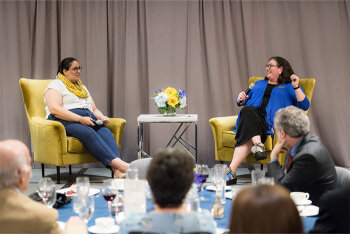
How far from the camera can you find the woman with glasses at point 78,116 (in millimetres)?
4445

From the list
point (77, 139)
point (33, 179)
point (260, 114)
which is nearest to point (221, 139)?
point (260, 114)

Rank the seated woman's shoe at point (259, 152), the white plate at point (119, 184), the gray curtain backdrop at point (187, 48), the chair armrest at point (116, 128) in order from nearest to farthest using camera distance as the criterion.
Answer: the white plate at point (119, 184)
the seated woman's shoe at point (259, 152)
the chair armrest at point (116, 128)
the gray curtain backdrop at point (187, 48)

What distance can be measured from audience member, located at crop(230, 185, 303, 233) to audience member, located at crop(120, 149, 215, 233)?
19cm

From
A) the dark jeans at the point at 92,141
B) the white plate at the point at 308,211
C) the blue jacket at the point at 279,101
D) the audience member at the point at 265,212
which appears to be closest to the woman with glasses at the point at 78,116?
the dark jeans at the point at 92,141

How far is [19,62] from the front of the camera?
18.1 ft

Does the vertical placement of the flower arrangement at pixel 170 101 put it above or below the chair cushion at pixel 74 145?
above

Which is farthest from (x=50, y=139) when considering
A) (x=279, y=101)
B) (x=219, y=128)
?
(x=279, y=101)

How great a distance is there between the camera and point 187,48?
5.54 meters

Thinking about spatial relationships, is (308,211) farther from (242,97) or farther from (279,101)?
(242,97)

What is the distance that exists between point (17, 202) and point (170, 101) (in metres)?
3.23

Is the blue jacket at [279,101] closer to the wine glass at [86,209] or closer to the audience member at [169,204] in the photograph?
the wine glass at [86,209]

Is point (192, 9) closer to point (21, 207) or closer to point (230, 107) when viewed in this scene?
point (230, 107)

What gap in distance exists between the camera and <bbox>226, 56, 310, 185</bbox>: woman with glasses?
14.4 ft

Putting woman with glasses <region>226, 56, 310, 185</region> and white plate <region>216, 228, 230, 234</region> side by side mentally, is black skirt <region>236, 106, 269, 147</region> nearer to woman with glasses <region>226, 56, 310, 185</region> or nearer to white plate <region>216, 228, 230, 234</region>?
woman with glasses <region>226, 56, 310, 185</region>
